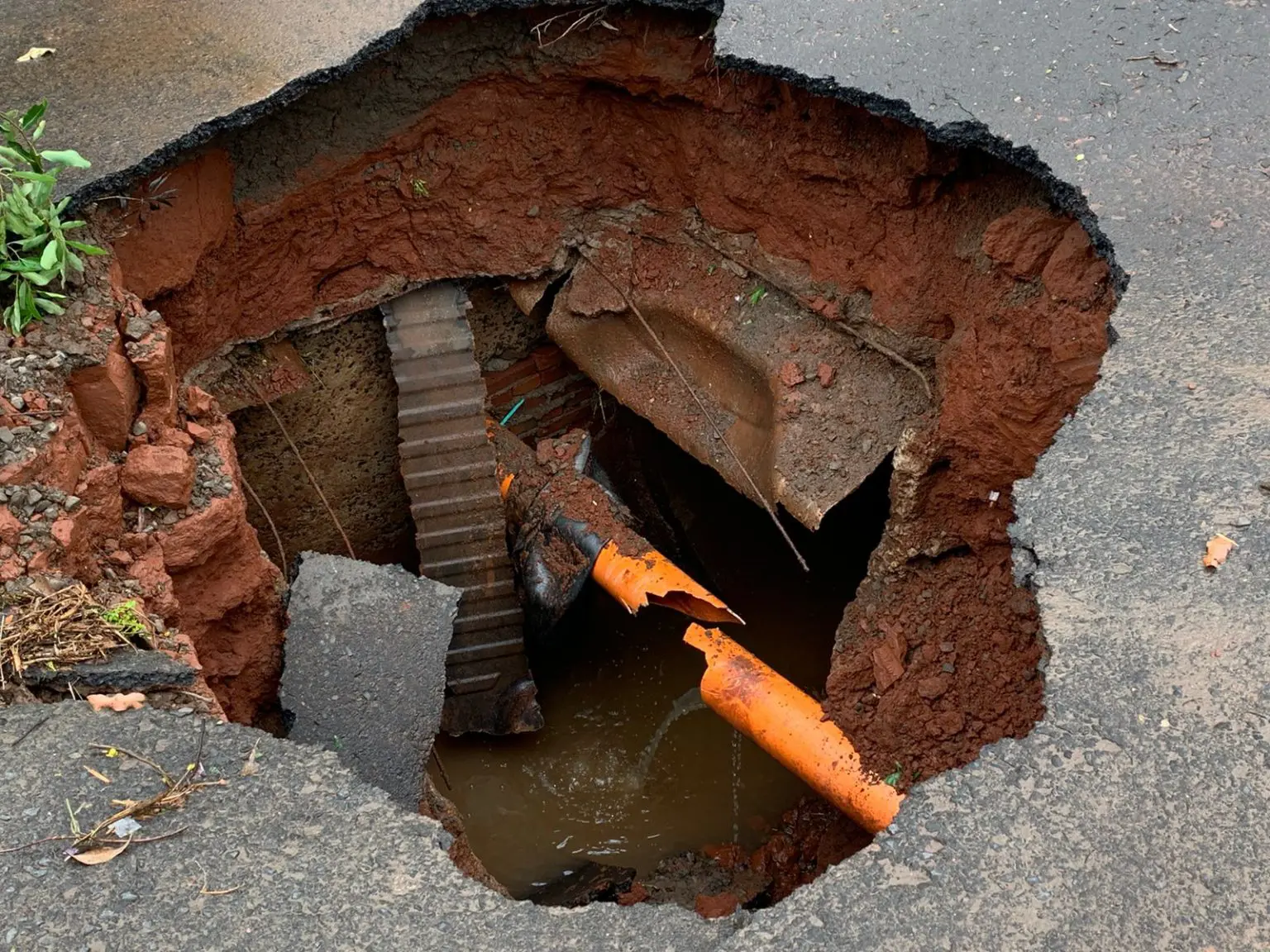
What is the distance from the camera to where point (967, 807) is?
2.39 m

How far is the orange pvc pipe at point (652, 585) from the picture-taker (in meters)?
5.14

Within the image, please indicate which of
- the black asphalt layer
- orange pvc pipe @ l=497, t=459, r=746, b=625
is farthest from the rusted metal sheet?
the black asphalt layer

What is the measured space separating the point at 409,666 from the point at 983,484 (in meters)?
2.29

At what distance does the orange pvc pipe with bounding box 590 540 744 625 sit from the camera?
514 centimetres

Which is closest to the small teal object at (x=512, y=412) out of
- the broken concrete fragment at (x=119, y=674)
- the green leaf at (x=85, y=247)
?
the green leaf at (x=85, y=247)

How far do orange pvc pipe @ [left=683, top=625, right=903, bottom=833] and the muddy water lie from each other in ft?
3.79

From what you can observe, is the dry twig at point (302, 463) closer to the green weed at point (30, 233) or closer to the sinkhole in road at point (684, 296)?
the sinkhole in road at point (684, 296)

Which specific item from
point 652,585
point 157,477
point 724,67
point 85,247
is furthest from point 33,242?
point 652,585

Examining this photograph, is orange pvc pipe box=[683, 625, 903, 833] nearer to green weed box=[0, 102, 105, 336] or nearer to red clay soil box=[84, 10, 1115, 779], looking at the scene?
red clay soil box=[84, 10, 1115, 779]

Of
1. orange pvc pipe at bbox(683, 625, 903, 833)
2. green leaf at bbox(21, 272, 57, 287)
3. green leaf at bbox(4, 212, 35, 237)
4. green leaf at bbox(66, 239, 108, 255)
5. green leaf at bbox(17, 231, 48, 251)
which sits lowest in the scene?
orange pvc pipe at bbox(683, 625, 903, 833)

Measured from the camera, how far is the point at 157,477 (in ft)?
12.4

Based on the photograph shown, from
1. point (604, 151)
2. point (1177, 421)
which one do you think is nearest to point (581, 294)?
point (604, 151)

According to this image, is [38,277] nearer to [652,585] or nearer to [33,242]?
[33,242]

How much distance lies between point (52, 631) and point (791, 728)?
8.29 ft
